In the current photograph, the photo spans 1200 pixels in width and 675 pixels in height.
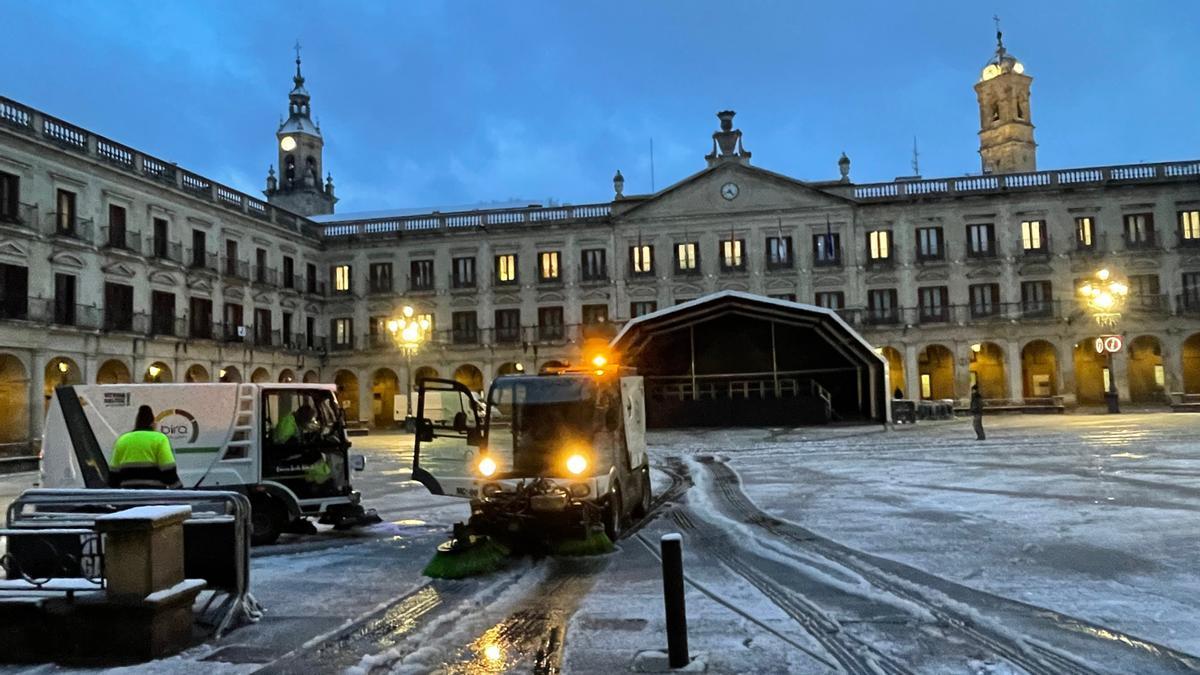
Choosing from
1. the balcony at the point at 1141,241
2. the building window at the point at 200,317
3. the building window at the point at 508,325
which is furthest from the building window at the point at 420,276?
the balcony at the point at 1141,241

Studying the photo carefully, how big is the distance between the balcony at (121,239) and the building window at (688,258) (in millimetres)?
28644

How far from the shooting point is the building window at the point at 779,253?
162 ft

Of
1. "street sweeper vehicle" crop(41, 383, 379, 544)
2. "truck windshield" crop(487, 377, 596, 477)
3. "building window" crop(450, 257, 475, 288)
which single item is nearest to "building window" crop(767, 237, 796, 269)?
"building window" crop(450, 257, 475, 288)

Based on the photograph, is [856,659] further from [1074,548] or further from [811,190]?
[811,190]

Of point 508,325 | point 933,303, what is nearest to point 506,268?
point 508,325

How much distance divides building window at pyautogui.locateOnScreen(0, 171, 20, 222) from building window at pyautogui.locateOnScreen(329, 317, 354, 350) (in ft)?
73.7

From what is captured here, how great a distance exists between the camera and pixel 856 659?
5.77m

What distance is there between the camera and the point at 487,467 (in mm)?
10508

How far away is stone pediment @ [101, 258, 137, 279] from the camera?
36344 millimetres

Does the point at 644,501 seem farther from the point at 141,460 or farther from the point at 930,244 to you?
the point at 930,244

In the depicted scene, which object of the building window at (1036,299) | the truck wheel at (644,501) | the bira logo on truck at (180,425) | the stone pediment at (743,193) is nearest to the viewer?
the bira logo on truck at (180,425)

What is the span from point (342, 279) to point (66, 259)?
2022 cm

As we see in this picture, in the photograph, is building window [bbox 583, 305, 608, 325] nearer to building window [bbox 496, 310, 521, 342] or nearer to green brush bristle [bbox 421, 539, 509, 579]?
building window [bbox 496, 310, 521, 342]

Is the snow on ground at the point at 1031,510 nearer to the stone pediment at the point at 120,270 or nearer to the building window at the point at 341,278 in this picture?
the stone pediment at the point at 120,270
